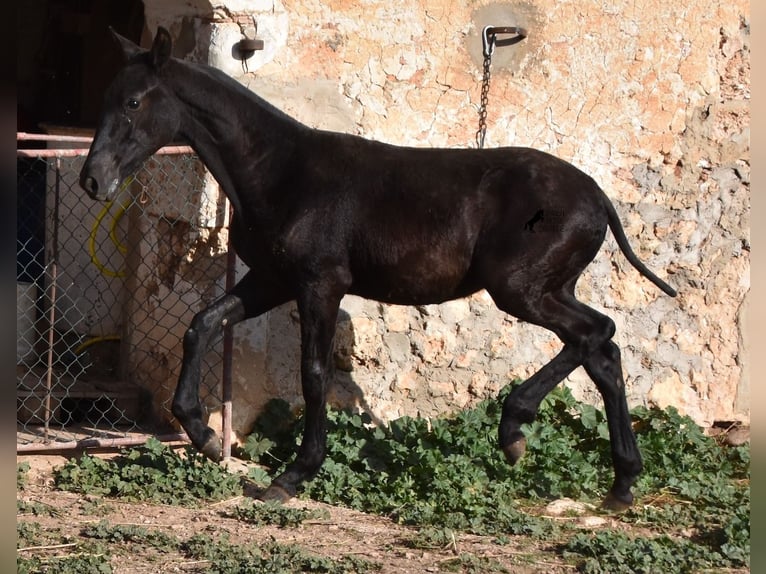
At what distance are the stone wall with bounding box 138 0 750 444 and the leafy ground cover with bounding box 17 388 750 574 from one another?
31 cm

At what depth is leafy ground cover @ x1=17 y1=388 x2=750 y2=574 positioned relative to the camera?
187 inches

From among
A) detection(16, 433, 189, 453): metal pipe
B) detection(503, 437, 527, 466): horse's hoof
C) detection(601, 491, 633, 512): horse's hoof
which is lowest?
detection(601, 491, 633, 512): horse's hoof

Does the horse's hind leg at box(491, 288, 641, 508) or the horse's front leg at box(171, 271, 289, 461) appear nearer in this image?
the horse's hind leg at box(491, 288, 641, 508)

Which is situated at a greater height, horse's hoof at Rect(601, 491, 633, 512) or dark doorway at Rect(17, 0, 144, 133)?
dark doorway at Rect(17, 0, 144, 133)

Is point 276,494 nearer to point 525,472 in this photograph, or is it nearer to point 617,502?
point 525,472

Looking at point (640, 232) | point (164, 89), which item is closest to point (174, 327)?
point (164, 89)

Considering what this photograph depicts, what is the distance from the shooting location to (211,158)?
5680 mm

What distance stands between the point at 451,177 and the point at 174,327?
88.7 inches

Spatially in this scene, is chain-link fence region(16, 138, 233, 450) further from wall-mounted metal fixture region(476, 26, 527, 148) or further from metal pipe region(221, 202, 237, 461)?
wall-mounted metal fixture region(476, 26, 527, 148)

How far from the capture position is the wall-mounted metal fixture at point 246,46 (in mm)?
6270

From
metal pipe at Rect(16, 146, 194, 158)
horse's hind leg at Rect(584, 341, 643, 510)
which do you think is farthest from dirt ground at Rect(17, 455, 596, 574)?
metal pipe at Rect(16, 146, 194, 158)

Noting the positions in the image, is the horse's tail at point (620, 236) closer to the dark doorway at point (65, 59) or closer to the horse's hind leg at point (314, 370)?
the horse's hind leg at point (314, 370)

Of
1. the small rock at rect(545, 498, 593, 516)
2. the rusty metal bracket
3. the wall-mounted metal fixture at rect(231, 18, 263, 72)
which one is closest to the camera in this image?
the small rock at rect(545, 498, 593, 516)

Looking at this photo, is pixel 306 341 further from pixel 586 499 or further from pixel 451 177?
pixel 586 499
